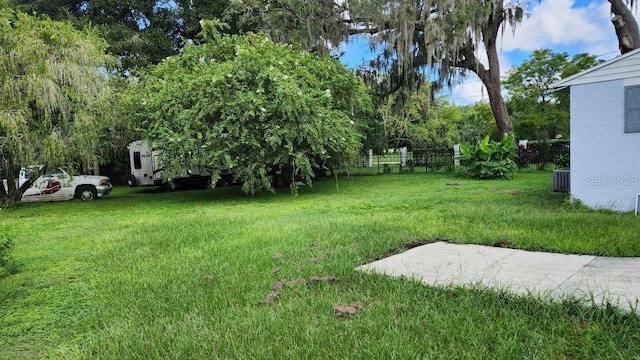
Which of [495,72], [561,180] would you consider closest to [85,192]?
[561,180]

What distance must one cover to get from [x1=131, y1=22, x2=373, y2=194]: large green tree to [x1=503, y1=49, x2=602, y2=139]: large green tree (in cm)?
2122

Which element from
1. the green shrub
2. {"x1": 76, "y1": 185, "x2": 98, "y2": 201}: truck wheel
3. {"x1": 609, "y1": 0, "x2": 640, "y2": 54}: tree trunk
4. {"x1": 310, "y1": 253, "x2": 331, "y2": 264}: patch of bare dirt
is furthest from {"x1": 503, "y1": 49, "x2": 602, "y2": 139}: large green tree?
{"x1": 310, "y1": 253, "x2": 331, "y2": 264}: patch of bare dirt

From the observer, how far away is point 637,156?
661 cm

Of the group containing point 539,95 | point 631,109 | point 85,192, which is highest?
point 539,95

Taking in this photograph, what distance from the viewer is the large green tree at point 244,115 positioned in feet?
35.1

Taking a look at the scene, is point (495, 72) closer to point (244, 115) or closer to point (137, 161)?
point (244, 115)

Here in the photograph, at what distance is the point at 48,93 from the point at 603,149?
470 inches

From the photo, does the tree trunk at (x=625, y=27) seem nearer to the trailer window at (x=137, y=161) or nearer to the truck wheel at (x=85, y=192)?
the truck wheel at (x=85, y=192)

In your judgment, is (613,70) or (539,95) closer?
(613,70)

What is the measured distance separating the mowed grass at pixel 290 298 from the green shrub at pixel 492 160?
7.99 m

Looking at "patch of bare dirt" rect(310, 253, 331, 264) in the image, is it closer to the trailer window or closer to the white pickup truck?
the white pickup truck

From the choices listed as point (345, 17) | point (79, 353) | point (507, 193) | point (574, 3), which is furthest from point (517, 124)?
point (79, 353)

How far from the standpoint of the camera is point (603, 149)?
6.96 metres

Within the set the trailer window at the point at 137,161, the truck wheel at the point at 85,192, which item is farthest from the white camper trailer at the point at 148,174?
the truck wheel at the point at 85,192
